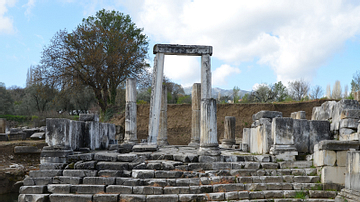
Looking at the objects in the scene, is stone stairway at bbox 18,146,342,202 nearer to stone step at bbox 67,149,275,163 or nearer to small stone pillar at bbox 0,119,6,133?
stone step at bbox 67,149,275,163

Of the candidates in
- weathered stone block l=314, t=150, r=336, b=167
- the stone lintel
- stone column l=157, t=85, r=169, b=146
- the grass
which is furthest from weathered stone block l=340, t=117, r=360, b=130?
stone column l=157, t=85, r=169, b=146

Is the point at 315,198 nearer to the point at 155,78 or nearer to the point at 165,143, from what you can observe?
the point at 155,78

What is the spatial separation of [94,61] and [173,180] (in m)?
18.3

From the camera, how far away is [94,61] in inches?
930

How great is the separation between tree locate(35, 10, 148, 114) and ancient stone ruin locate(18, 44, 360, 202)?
1446cm

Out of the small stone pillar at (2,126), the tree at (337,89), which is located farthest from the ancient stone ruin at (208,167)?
the tree at (337,89)

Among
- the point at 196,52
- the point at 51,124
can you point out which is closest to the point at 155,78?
the point at 196,52

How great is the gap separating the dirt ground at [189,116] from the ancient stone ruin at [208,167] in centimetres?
1531

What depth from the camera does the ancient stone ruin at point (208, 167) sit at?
23.6ft

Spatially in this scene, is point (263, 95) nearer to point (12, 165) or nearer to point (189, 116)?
point (189, 116)

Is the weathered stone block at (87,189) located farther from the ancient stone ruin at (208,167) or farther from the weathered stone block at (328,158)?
the weathered stone block at (328,158)

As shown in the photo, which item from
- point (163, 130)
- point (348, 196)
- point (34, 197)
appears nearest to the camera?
point (348, 196)

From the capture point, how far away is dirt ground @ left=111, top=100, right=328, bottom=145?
25.4 m

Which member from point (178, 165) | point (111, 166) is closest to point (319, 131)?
point (178, 165)
